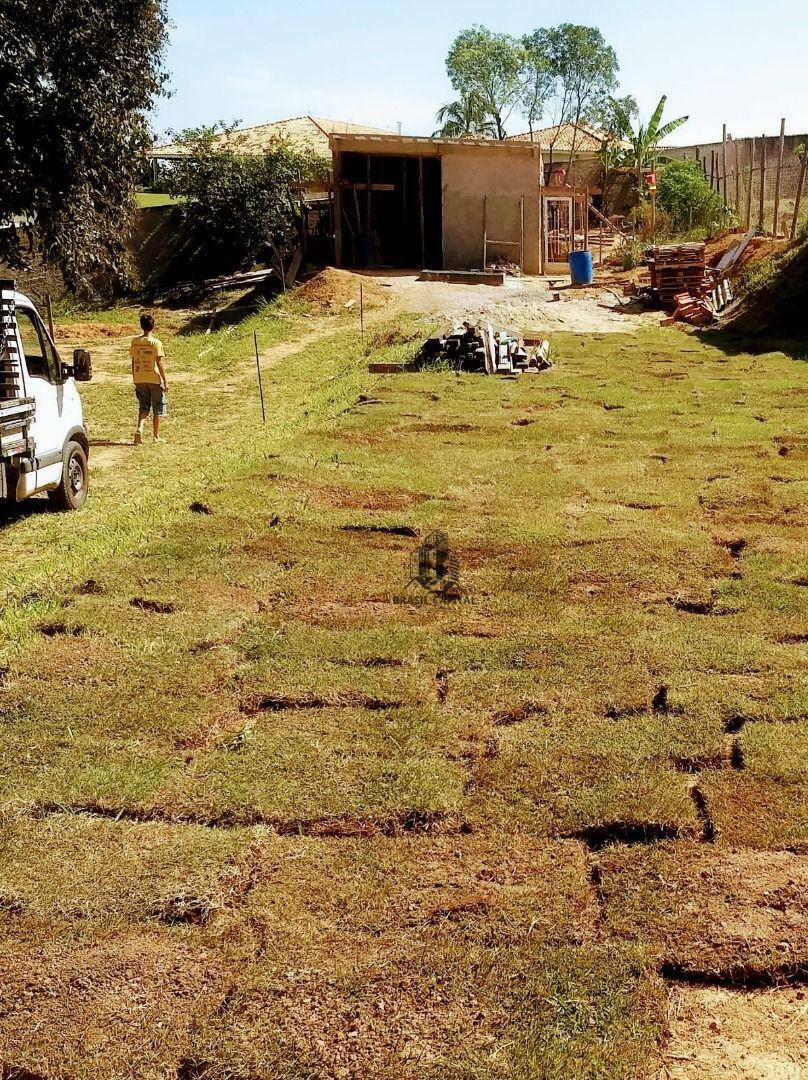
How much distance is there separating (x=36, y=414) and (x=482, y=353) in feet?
30.5

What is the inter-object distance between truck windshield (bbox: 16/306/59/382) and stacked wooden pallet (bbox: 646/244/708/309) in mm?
17311

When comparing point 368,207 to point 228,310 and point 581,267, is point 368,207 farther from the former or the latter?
point 581,267

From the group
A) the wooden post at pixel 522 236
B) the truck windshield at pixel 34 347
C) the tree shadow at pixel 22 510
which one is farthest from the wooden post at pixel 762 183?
the tree shadow at pixel 22 510

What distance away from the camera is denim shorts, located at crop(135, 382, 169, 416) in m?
12.7

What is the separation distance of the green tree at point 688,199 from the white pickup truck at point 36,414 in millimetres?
25122

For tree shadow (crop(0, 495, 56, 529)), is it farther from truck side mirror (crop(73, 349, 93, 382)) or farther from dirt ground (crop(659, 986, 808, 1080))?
dirt ground (crop(659, 986, 808, 1080))

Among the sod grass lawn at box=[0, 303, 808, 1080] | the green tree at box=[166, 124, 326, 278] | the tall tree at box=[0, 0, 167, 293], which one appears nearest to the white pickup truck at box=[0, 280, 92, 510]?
the sod grass lawn at box=[0, 303, 808, 1080]

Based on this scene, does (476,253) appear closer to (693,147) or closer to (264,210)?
(264,210)

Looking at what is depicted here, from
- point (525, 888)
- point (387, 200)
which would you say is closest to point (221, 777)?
point (525, 888)

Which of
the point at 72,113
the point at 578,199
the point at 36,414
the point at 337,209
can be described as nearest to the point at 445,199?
the point at 337,209

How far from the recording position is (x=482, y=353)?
16.5 m

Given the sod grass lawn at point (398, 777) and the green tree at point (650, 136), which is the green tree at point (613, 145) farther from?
the sod grass lawn at point (398, 777)

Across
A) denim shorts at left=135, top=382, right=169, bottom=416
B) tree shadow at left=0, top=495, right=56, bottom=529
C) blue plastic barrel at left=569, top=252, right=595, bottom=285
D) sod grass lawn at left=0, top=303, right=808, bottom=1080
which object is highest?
blue plastic barrel at left=569, top=252, right=595, bottom=285

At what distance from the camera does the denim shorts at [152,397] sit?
12.7 metres
